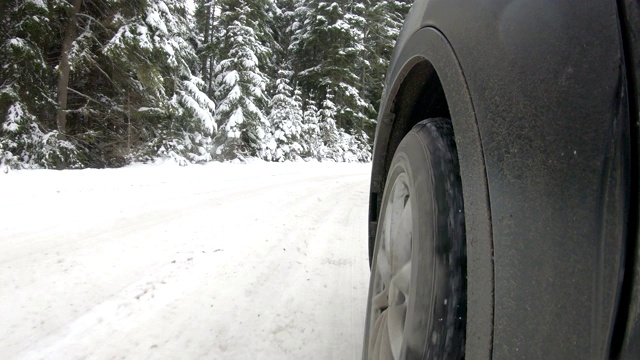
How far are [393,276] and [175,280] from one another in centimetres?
173

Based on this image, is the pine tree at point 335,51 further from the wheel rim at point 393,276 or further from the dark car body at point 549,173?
the dark car body at point 549,173

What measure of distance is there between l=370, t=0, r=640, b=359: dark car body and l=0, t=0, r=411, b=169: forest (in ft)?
33.9

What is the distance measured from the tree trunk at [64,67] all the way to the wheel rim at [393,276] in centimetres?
1050

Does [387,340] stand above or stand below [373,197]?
below

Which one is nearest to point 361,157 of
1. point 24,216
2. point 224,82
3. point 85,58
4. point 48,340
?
point 224,82

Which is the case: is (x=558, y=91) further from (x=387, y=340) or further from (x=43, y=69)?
(x=43, y=69)

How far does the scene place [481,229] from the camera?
2.33 feet

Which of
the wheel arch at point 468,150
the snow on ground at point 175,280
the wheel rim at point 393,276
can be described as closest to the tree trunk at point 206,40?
the snow on ground at point 175,280

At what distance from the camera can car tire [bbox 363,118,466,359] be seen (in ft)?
2.73

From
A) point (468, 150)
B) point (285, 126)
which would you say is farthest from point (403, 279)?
point (285, 126)

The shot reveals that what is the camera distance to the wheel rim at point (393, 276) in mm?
1066

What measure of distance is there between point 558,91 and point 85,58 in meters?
11.2

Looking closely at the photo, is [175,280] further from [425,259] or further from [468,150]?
[468,150]

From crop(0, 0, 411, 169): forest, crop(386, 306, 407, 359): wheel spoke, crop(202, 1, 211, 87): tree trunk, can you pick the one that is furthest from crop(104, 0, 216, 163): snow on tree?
crop(386, 306, 407, 359): wheel spoke
